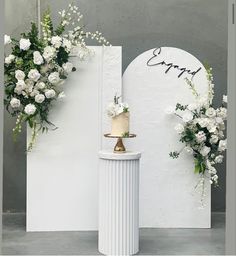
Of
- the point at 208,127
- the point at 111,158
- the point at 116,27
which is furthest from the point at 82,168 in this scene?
the point at 116,27

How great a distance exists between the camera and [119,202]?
3582mm

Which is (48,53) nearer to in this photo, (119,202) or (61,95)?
(61,95)

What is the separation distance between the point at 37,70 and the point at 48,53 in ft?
0.58

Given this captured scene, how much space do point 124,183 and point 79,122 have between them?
38.9 inches

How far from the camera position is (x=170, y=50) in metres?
4.50

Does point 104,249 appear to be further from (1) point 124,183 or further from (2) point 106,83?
(2) point 106,83

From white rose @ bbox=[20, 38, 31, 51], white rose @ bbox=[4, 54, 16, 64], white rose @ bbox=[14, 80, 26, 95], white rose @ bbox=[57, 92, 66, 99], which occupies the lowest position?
white rose @ bbox=[57, 92, 66, 99]

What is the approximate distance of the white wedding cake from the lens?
3.72 meters

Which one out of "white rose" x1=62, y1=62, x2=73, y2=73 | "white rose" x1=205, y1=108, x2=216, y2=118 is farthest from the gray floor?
"white rose" x1=62, y1=62, x2=73, y2=73

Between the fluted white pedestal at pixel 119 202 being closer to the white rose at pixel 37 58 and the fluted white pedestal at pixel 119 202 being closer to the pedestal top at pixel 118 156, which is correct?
the pedestal top at pixel 118 156

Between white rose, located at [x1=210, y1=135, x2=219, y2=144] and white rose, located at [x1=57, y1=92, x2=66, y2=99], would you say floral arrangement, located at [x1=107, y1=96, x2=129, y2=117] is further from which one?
white rose, located at [x1=210, y1=135, x2=219, y2=144]

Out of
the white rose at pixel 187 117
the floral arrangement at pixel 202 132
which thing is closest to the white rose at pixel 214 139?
the floral arrangement at pixel 202 132

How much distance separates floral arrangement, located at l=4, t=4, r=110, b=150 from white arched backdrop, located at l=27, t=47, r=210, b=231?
0.57 ft

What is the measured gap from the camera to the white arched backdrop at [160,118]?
14.7ft
